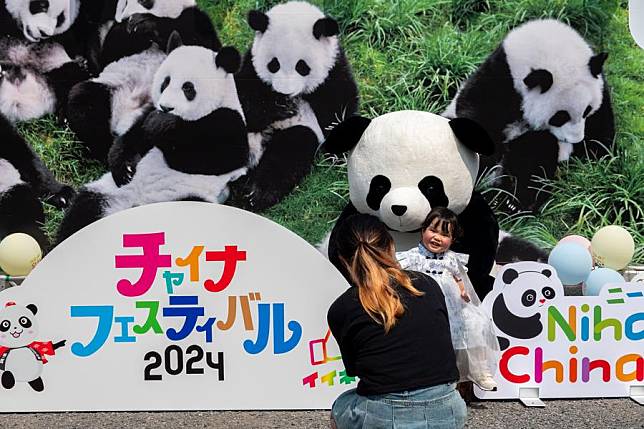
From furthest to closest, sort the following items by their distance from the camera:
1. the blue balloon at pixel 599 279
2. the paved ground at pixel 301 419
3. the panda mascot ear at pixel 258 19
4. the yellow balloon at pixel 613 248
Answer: the panda mascot ear at pixel 258 19 < the yellow balloon at pixel 613 248 < the blue balloon at pixel 599 279 < the paved ground at pixel 301 419

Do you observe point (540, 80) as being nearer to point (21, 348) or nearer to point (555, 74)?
point (555, 74)

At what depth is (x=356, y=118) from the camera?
4148mm

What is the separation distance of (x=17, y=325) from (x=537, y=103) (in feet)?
11.6

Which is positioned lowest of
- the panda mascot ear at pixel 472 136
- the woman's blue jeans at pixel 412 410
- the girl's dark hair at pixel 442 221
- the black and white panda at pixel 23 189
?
the black and white panda at pixel 23 189

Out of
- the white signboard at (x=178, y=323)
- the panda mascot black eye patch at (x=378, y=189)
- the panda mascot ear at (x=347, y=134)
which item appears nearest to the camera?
the white signboard at (x=178, y=323)

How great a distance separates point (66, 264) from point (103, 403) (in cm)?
68

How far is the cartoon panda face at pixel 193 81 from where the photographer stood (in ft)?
17.9

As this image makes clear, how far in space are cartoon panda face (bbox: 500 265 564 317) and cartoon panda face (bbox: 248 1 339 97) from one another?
6.95ft

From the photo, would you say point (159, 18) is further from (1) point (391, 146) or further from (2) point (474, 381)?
(2) point (474, 381)

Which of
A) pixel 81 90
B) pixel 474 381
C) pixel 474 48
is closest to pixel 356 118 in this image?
pixel 474 381

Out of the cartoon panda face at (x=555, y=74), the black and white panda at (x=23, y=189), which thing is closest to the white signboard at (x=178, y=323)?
the black and white panda at (x=23, y=189)

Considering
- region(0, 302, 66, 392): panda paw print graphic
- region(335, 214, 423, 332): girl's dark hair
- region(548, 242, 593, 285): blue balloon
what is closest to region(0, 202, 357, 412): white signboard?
region(0, 302, 66, 392): panda paw print graphic

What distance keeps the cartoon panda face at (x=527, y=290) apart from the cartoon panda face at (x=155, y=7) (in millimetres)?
2843

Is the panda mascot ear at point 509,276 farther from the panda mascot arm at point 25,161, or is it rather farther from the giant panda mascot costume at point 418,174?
the panda mascot arm at point 25,161
